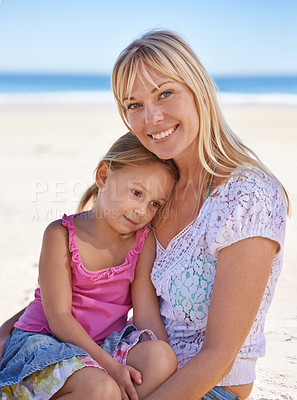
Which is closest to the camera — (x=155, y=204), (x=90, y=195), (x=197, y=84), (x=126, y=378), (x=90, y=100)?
(x=126, y=378)

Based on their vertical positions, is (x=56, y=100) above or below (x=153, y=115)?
above

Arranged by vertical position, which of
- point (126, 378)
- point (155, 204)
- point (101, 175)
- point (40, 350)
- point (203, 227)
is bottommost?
point (126, 378)

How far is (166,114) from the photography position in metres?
2.35

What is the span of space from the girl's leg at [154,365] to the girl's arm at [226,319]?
5 cm

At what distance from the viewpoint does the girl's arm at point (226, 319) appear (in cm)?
198

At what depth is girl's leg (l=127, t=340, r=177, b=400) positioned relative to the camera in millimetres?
2033

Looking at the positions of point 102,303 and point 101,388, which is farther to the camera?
point 102,303

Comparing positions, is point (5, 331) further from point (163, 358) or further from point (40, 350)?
point (163, 358)

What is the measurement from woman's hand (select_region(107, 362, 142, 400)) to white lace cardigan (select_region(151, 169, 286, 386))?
271 mm

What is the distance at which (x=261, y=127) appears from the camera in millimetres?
13867

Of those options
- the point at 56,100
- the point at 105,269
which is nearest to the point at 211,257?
the point at 105,269

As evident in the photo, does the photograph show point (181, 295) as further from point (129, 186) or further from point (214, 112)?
point (214, 112)

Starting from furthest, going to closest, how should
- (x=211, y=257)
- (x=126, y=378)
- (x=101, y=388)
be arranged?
(x=211, y=257) → (x=126, y=378) → (x=101, y=388)

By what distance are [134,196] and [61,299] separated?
0.58 meters
